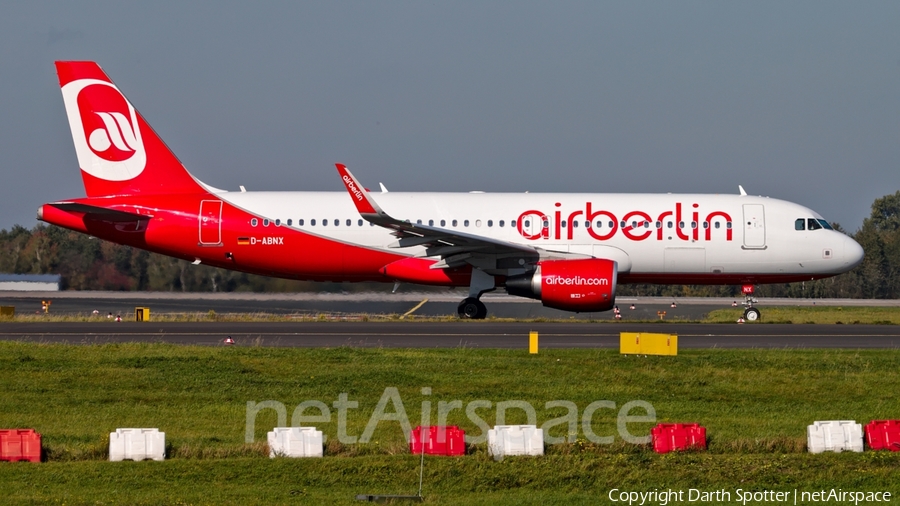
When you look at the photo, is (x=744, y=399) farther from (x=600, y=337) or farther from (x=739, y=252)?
(x=739, y=252)

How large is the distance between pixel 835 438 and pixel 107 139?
23708 mm

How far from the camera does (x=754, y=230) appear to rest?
3056 centimetres

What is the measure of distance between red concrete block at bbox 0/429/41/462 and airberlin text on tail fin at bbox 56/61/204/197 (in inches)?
780

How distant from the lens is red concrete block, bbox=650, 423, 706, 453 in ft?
39.4

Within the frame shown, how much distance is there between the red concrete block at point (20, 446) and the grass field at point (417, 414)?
0.32 metres

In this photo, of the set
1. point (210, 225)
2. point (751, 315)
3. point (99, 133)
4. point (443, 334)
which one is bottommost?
point (443, 334)

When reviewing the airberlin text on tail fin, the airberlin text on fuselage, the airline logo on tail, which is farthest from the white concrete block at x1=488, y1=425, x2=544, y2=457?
Answer: the airline logo on tail

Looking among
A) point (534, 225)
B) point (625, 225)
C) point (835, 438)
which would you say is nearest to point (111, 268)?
point (534, 225)

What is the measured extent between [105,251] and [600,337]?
883 inches

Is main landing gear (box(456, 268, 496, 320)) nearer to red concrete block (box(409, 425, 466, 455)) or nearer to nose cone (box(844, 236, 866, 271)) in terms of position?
nose cone (box(844, 236, 866, 271))

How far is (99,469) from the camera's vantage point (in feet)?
35.6

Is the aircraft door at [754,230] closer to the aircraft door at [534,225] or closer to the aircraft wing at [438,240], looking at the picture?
the aircraft door at [534,225]

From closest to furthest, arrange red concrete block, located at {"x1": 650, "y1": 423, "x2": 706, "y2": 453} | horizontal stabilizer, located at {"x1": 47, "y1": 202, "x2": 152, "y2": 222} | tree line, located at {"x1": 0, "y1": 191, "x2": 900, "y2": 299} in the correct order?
1. red concrete block, located at {"x1": 650, "y1": 423, "x2": 706, "y2": 453}
2. horizontal stabilizer, located at {"x1": 47, "y1": 202, "x2": 152, "y2": 222}
3. tree line, located at {"x1": 0, "y1": 191, "x2": 900, "y2": 299}

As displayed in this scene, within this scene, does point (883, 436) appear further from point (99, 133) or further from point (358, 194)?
point (99, 133)
